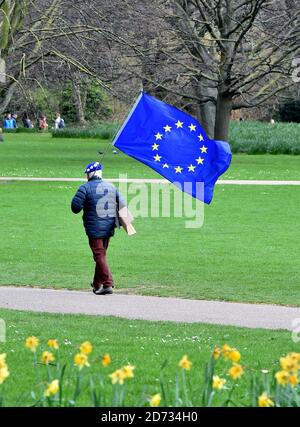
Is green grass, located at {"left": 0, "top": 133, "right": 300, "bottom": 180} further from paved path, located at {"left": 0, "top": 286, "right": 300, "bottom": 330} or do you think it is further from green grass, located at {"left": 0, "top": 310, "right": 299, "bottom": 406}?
green grass, located at {"left": 0, "top": 310, "right": 299, "bottom": 406}

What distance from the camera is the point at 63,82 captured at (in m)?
36.9

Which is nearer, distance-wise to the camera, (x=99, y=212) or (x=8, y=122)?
(x=99, y=212)

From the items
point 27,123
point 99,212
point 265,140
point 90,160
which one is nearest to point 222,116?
point 90,160

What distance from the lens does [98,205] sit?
A: 14.2 metres

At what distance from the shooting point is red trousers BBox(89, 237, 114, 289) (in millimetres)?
14172

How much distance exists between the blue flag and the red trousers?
1.19 metres

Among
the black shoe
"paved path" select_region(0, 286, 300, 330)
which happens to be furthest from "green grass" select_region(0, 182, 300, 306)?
"paved path" select_region(0, 286, 300, 330)

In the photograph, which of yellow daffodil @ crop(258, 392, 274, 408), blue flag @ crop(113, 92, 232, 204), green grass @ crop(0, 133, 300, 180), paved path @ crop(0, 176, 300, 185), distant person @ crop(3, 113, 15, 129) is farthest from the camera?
distant person @ crop(3, 113, 15, 129)

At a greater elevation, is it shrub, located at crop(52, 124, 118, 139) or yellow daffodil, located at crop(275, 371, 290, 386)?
shrub, located at crop(52, 124, 118, 139)

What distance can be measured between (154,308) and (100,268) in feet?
4.75

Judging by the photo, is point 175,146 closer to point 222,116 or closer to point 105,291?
point 105,291

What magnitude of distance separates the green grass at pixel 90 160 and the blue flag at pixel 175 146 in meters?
21.4

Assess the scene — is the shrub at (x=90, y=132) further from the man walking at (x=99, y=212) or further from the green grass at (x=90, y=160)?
the man walking at (x=99, y=212)

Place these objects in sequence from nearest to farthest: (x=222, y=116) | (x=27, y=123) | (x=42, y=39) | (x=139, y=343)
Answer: (x=139, y=343) < (x=42, y=39) < (x=222, y=116) < (x=27, y=123)
